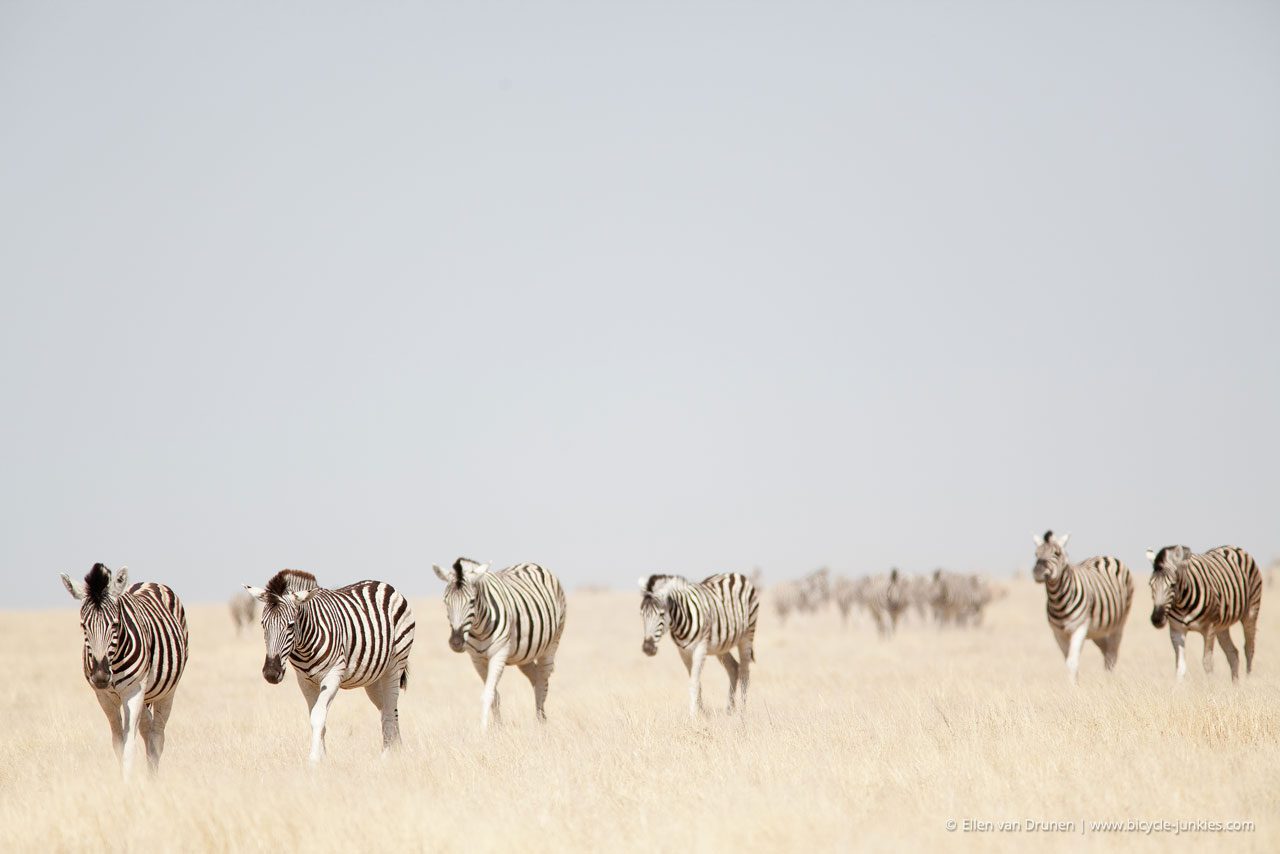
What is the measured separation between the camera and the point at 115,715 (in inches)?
377

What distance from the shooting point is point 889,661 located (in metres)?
24.3

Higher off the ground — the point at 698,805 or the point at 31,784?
the point at 31,784

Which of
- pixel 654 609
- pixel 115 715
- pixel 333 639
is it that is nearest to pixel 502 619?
pixel 654 609

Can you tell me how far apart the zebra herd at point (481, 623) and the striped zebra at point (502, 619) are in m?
0.02

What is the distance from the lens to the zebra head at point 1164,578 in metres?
15.1

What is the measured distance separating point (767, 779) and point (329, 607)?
4436mm

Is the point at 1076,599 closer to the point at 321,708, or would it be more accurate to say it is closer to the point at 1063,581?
the point at 1063,581

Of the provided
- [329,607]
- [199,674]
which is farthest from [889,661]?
[329,607]

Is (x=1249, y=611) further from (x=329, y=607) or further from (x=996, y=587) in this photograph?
(x=996, y=587)

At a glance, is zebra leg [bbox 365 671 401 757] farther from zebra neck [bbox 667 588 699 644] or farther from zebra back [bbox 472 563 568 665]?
zebra neck [bbox 667 588 699 644]

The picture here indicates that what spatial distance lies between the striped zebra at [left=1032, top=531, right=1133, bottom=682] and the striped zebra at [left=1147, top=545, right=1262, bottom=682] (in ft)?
3.97

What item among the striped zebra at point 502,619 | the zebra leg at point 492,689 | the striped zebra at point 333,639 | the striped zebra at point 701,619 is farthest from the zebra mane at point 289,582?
the striped zebra at point 701,619

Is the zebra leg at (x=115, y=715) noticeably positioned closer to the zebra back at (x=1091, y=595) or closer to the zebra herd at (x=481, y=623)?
the zebra herd at (x=481, y=623)

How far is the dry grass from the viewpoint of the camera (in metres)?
7.46
